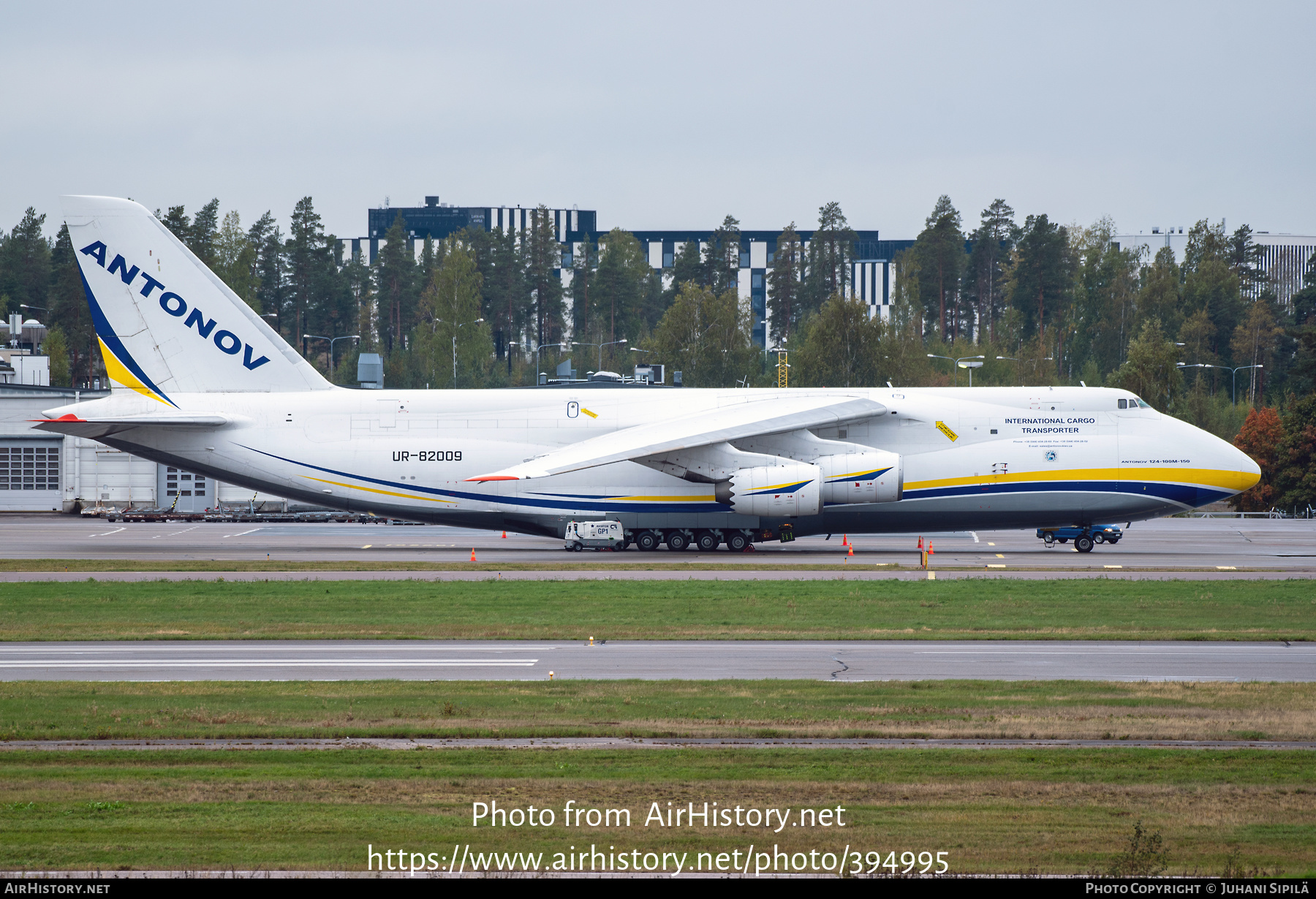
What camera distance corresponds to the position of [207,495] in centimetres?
6022

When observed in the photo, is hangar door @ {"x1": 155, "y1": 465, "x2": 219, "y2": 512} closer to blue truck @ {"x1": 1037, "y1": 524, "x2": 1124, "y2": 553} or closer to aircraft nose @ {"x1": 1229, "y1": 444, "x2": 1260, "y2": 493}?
blue truck @ {"x1": 1037, "y1": 524, "x2": 1124, "y2": 553}

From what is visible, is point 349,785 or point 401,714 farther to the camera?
point 401,714

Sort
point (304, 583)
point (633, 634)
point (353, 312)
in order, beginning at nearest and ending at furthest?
point (633, 634) → point (304, 583) → point (353, 312)

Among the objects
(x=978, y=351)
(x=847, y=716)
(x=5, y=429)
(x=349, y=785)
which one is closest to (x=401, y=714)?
(x=349, y=785)

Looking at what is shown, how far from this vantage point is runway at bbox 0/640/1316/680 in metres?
17.0

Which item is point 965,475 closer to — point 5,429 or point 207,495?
point 207,495

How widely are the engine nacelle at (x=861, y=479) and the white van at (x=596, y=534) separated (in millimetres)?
6128

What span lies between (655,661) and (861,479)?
18352mm

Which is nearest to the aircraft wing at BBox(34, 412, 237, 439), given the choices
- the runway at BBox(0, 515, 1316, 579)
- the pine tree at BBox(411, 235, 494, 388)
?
the runway at BBox(0, 515, 1316, 579)

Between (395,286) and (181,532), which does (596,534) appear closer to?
(181,532)

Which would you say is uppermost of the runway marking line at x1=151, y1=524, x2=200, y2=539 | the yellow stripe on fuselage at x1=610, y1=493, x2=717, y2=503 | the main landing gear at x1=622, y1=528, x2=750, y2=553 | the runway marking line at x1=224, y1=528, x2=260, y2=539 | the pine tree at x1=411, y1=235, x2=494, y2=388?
the pine tree at x1=411, y1=235, x2=494, y2=388

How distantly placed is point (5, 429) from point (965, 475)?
46454 mm

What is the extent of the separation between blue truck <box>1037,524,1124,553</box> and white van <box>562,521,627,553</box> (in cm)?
1320

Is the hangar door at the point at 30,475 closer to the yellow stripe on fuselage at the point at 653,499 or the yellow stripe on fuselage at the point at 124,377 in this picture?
the yellow stripe on fuselage at the point at 124,377
